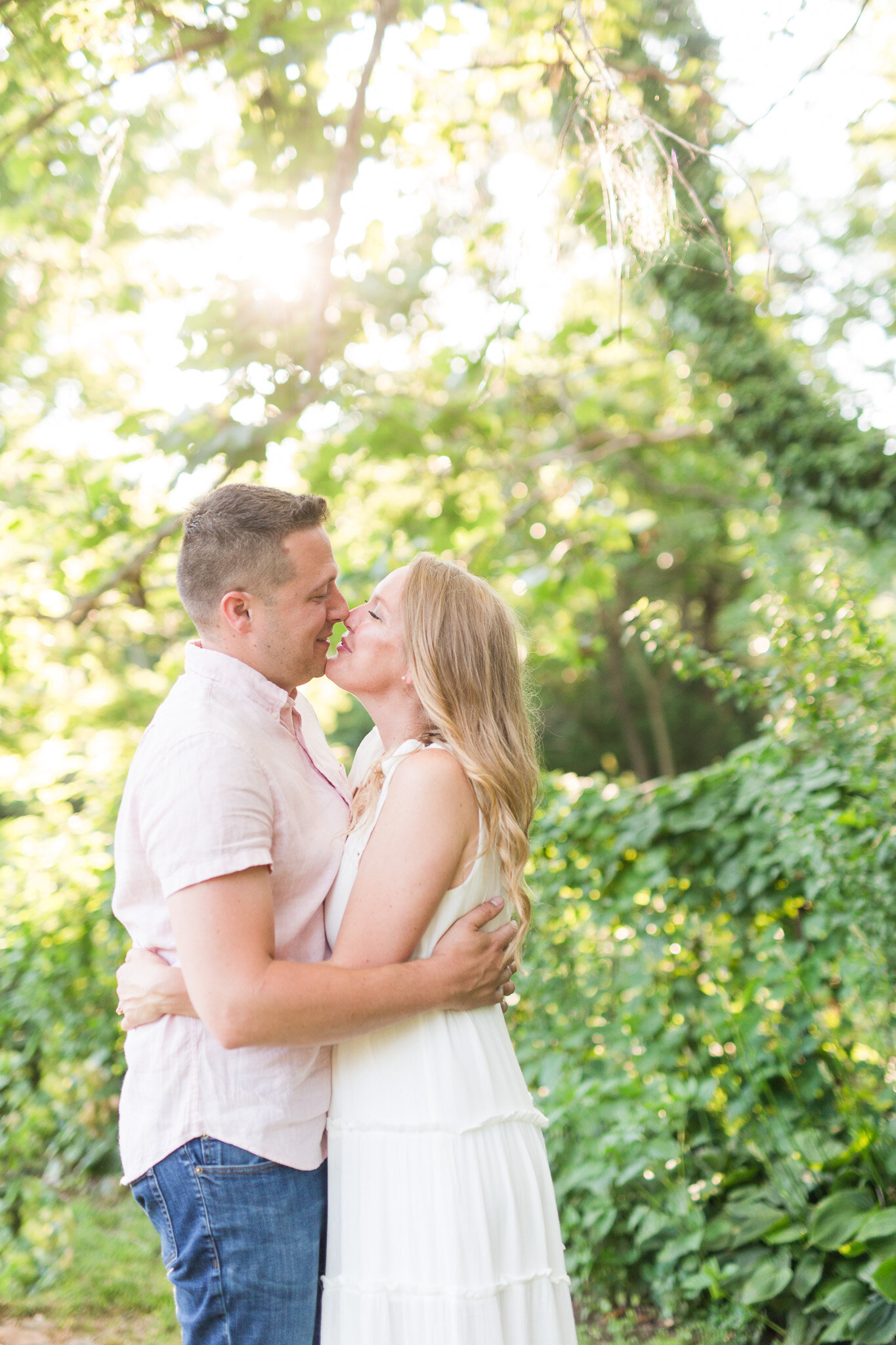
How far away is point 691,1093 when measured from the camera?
3.19 meters

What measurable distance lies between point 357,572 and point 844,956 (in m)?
2.47

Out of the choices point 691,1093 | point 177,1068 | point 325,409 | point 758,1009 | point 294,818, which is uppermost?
point 325,409

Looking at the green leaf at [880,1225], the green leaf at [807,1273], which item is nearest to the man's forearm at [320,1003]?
the green leaf at [880,1225]

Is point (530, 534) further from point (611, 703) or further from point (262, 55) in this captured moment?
point (611, 703)

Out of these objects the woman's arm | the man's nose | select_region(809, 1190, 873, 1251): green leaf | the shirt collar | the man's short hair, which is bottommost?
select_region(809, 1190, 873, 1251): green leaf

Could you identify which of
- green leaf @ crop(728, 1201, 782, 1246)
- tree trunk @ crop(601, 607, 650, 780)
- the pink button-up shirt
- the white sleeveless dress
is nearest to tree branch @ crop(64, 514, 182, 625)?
the pink button-up shirt

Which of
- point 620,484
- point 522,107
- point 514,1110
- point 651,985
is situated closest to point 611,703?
point 620,484

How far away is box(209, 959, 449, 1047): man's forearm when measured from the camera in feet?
4.70

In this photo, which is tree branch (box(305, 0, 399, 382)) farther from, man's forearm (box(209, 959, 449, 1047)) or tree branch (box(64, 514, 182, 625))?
man's forearm (box(209, 959, 449, 1047))

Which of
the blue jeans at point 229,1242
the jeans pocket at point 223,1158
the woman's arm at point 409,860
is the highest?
the woman's arm at point 409,860

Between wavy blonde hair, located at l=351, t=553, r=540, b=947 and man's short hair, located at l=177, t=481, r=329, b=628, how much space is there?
0.31m

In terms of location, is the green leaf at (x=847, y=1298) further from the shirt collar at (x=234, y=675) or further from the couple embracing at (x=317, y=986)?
the shirt collar at (x=234, y=675)

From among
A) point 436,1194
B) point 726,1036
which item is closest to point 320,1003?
point 436,1194

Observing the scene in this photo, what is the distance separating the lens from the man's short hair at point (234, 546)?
181cm
